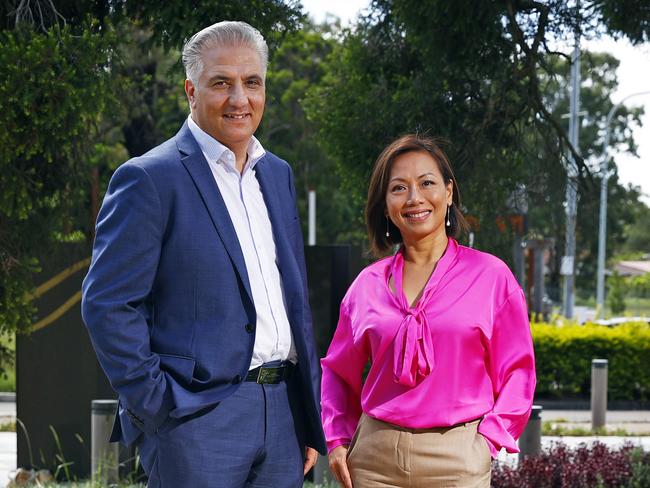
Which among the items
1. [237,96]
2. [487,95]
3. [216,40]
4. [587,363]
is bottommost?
[587,363]

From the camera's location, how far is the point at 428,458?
3.33 m

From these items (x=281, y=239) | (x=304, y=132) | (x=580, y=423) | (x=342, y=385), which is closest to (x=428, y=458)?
(x=342, y=385)

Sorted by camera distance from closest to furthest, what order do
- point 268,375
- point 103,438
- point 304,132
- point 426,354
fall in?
point 268,375, point 426,354, point 103,438, point 304,132

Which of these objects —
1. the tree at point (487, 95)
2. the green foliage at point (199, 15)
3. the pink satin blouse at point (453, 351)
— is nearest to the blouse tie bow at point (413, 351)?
the pink satin blouse at point (453, 351)

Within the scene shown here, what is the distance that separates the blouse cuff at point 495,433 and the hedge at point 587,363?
1286cm

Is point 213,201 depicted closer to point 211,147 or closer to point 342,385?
point 211,147

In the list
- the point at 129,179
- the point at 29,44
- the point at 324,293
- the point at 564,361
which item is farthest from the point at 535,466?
the point at 564,361

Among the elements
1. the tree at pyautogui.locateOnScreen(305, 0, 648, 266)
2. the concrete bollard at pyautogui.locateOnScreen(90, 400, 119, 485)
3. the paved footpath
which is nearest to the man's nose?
the tree at pyautogui.locateOnScreen(305, 0, 648, 266)

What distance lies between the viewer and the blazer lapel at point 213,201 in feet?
10.2

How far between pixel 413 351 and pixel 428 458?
343mm

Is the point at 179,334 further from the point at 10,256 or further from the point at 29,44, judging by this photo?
the point at 10,256

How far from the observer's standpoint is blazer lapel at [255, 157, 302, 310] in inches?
129

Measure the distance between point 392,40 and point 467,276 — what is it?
539 cm

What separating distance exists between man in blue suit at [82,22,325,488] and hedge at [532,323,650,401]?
13.1 meters
